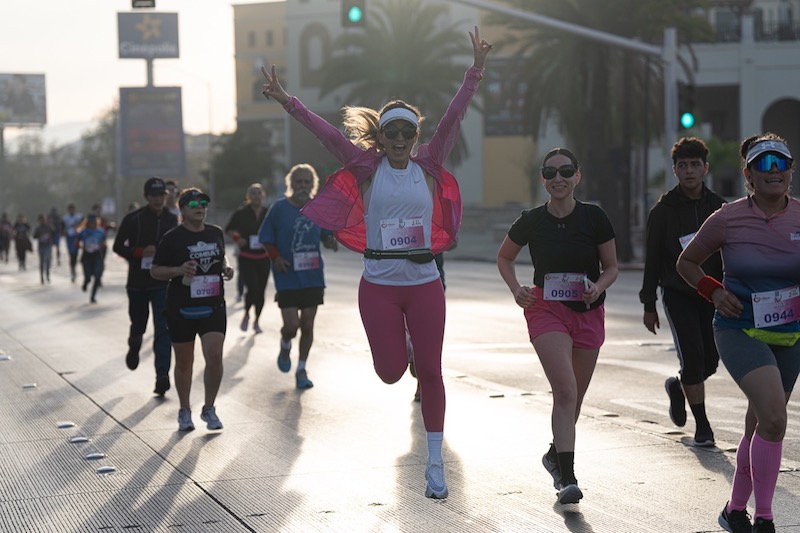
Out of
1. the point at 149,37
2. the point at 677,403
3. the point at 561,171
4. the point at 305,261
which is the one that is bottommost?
the point at 677,403

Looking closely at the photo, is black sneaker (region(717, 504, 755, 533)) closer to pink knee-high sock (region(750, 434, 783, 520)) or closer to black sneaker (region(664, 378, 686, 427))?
pink knee-high sock (region(750, 434, 783, 520))

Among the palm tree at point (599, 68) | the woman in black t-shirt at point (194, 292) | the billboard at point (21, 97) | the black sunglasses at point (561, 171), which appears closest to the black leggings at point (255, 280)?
the woman in black t-shirt at point (194, 292)

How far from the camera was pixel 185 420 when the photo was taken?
31.6ft

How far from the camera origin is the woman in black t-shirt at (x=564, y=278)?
6.97 metres

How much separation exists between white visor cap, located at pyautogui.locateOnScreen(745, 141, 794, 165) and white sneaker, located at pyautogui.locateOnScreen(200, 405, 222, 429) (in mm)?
4738

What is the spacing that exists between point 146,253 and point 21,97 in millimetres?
116637

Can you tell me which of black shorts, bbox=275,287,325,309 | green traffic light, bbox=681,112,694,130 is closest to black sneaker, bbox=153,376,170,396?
black shorts, bbox=275,287,325,309

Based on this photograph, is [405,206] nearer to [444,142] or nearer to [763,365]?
[444,142]

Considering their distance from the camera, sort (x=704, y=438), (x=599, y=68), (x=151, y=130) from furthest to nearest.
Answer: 1. (x=151, y=130)
2. (x=599, y=68)
3. (x=704, y=438)

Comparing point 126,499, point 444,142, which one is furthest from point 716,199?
point 126,499

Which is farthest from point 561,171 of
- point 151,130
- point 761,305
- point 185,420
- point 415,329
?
point 151,130

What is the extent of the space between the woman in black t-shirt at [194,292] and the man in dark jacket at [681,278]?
288 cm

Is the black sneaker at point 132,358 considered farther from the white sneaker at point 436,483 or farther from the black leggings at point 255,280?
the white sneaker at point 436,483

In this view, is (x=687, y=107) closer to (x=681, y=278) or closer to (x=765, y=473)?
(x=681, y=278)
